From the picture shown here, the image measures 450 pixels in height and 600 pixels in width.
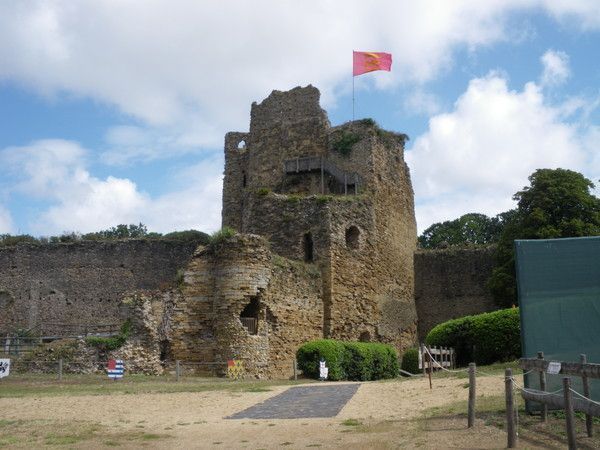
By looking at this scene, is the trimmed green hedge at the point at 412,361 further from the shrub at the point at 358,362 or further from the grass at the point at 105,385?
the grass at the point at 105,385

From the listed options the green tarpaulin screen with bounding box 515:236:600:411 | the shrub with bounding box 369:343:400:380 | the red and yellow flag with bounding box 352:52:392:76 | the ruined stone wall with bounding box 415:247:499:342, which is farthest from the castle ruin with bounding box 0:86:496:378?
the green tarpaulin screen with bounding box 515:236:600:411

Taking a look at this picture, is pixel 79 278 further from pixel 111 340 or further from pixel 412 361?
pixel 412 361

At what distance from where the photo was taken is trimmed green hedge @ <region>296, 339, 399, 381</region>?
930 inches

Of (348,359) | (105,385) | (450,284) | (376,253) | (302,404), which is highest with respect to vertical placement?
(376,253)

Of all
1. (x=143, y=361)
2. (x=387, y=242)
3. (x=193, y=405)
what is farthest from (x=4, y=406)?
(x=387, y=242)

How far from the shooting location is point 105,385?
64.5 feet

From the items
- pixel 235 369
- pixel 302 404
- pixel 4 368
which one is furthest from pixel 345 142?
pixel 302 404

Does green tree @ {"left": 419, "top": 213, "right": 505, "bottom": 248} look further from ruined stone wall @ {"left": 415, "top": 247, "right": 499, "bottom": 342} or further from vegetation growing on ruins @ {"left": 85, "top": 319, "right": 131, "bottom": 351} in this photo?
vegetation growing on ruins @ {"left": 85, "top": 319, "right": 131, "bottom": 351}

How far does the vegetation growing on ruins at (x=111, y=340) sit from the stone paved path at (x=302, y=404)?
26.0 ft

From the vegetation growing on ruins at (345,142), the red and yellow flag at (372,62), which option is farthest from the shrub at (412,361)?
the red and yellow flag at (372,62)

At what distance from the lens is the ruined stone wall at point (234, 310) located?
79.7ft

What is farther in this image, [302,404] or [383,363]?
[383,363]

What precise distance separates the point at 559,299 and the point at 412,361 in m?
17.6

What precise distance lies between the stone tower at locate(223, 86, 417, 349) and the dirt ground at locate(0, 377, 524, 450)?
1307cm
